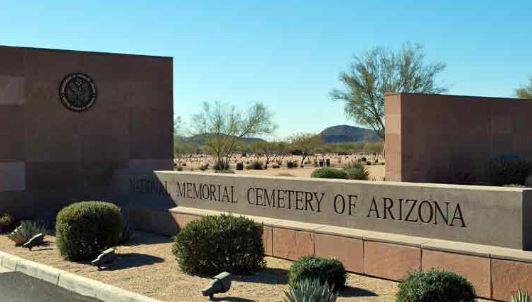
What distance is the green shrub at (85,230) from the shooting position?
1053 cm

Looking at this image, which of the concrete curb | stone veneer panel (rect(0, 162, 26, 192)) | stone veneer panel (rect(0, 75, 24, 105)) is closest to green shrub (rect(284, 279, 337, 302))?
the concrete curb

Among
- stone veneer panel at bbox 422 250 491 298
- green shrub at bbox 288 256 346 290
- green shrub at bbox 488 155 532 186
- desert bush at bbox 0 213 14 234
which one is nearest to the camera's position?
stone veneer panel at bbox 422 250 491 298

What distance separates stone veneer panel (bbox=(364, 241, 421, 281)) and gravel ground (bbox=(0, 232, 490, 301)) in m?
0.13

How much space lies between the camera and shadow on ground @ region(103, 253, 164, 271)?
33.0ft

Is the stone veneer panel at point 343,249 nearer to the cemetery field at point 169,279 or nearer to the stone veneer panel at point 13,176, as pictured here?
the cemetery field at point 169,279

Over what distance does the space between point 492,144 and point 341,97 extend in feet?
70.3

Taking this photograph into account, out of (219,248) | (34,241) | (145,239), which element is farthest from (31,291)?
(145,239)

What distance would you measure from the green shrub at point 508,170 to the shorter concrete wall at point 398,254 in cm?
1521

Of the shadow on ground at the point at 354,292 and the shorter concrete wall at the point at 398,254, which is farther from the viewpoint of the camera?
the shadow on ground at the point at 354,292

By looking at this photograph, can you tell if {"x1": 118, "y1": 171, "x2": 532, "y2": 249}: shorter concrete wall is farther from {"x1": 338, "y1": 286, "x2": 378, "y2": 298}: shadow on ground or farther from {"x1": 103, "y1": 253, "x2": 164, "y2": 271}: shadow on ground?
{"x1": 103, "y1": 253, "x2": 164, "y2": 271}: shadow on ground

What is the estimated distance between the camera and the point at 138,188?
618 inches

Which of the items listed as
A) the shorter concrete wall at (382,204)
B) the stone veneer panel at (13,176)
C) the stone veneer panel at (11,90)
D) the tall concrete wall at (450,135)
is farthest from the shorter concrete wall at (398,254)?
the tall concrete wall at (450,135)

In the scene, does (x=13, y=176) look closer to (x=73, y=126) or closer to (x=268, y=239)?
(x=73, y=126)

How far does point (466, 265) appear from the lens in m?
7.75
